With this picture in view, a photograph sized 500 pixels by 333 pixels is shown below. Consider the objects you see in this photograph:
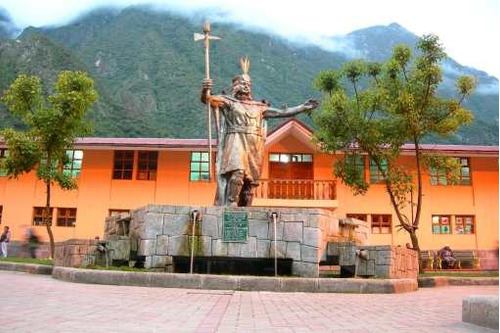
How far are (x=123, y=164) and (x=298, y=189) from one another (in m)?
8.35

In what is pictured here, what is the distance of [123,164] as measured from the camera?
23.3m

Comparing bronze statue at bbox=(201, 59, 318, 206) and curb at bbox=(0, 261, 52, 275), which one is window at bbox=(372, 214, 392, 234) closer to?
bronze statue at bbox=(201, 59, 318, 206)

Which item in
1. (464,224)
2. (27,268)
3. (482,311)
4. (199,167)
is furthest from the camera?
(199,167)

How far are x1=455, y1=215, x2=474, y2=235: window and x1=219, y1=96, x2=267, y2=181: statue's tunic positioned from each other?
16.0 m

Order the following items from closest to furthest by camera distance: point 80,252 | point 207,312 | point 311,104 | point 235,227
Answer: point 207,312, point 235,227, point 80,252, point 311,104

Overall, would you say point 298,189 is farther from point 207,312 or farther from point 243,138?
point 207,312

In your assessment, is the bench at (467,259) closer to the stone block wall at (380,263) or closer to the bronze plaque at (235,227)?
the stone block wall at (380,263)

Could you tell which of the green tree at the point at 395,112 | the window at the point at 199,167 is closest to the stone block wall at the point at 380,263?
the green tree at the point at 395,112

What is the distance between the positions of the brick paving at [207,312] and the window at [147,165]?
1602 cm

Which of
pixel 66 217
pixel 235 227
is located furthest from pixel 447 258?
pixel 66 217

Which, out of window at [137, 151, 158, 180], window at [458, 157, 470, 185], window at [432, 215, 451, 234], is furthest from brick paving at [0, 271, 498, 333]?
window at [458, 157, 470, 185]

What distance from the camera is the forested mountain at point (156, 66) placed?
51.0 metres

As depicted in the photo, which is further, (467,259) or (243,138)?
(467,259)

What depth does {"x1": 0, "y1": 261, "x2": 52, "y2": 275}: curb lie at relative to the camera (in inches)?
421
